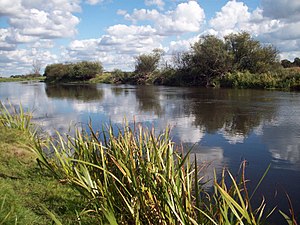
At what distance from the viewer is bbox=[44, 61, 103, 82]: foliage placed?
74.2m

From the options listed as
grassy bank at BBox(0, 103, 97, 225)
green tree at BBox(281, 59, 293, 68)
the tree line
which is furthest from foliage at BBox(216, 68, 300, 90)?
grassy bank at BBox(0, 103, 97, 225)

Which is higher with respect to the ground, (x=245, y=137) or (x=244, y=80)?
(x=244, y=80)

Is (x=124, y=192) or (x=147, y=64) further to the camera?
(x=147, y=64)

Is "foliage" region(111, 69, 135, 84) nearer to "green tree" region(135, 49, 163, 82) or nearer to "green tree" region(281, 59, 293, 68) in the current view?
"green tree" region(135, 49, 163, 82)

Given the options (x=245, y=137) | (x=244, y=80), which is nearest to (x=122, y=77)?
→ (x=244, y=80)

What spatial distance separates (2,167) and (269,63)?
37.4 meters

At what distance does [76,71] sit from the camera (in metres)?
74.9

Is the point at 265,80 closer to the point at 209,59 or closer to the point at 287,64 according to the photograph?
the point at 209,59

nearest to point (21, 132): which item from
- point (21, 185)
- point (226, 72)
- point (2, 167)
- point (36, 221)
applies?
point (2, 167)

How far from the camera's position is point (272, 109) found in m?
17.7

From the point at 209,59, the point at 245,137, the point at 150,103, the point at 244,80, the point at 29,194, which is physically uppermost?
the point at 209,59

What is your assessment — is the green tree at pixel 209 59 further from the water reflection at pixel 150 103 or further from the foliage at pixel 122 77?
the foliage at pixel 122 77

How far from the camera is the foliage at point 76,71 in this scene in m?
74.2

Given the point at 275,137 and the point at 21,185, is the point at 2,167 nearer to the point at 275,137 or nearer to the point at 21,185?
the point at 21,185
